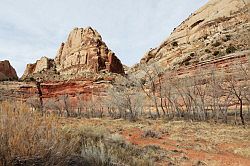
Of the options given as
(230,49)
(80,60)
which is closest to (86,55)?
(80,60)

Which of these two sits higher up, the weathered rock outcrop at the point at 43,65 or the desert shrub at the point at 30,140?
the weathered rock outcrop at the point at 43,65

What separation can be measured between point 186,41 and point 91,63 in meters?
32.1

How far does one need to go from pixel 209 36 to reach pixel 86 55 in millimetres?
42478

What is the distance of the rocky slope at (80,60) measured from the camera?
83250 mm

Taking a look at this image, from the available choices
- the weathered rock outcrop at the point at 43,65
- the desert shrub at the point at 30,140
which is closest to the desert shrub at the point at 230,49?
the desert shrub at the point at 30,140

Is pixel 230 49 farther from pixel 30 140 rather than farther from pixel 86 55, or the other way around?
pixel 86 55

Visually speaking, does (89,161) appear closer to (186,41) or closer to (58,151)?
(58,151)

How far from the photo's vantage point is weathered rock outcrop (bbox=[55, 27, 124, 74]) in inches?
3314

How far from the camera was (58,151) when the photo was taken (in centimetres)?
427

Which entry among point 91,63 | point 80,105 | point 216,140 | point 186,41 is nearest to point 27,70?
point 91,63

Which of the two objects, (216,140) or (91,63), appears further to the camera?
(91,63)

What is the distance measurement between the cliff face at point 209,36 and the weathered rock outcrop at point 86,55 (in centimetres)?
1468

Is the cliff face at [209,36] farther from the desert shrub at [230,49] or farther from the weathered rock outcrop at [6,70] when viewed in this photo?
the weathered rock outcrop at [6,70]

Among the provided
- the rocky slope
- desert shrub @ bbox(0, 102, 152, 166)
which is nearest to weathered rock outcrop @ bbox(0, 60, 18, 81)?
the rocky slope
